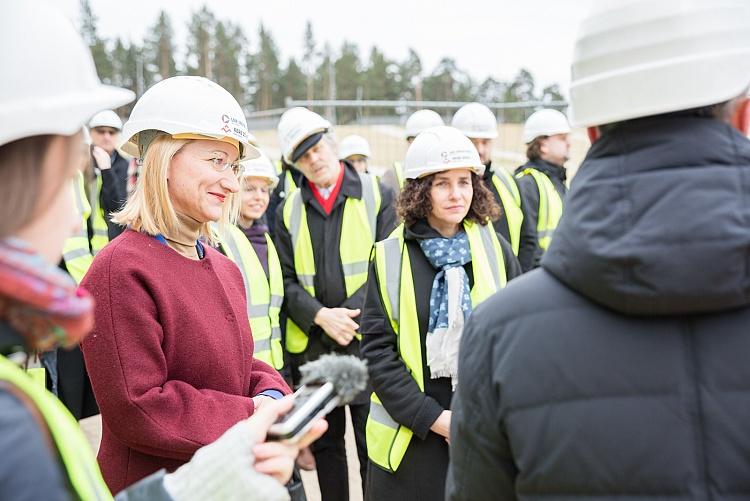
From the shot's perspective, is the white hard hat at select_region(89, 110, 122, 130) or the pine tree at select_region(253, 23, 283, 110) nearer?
the white hard hat at select_region(89, 110, 122, 130)

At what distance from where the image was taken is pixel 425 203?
335 centimetres

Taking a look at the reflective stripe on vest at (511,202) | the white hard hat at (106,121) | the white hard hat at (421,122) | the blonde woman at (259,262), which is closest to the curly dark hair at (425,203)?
the blonde woman at (259,262)

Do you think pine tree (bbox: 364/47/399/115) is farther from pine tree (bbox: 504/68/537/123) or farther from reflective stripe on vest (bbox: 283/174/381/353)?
reflective stripe on vest (bbox: 283/174/381/353)

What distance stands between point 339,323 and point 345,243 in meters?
0.52

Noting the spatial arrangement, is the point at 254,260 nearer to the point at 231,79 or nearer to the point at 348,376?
the point at 348,376

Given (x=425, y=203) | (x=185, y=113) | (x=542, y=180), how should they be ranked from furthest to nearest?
(x=542, y=180), (x=425, y=203), (x=185, y=113)

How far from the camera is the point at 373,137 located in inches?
609

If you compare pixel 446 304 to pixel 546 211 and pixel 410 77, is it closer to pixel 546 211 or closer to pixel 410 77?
pixel 546 211

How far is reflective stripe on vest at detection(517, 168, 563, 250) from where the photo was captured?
5.78m

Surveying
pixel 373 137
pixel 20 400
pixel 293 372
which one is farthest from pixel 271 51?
pixel 20 400

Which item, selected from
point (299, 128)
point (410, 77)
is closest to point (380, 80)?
point (410, 77)

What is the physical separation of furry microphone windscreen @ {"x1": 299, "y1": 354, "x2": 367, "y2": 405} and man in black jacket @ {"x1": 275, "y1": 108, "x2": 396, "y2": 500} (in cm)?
268

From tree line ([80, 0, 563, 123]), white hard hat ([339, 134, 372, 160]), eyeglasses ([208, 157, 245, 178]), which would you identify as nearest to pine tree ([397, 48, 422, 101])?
tree line ([80, 0, 563, 123])

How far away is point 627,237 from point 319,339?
337 centimetres
